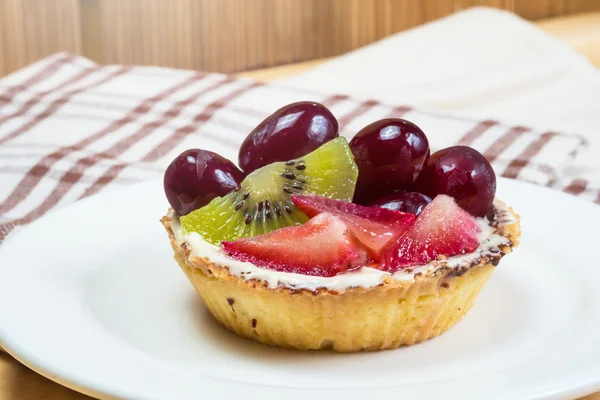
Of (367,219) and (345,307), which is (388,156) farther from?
(345,307)

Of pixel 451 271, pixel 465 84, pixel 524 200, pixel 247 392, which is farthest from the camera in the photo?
pixel 465 84

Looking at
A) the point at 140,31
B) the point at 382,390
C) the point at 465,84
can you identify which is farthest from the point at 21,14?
the point at 382,390

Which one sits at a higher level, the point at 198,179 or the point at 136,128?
the point at 198,179

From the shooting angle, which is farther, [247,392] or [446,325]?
[446,325]

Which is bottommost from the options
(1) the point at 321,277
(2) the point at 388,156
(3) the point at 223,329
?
(3) the point at 223,329

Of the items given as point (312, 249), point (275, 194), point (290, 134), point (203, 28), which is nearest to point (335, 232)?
point (312, 249)

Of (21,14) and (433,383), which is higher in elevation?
(21,14)

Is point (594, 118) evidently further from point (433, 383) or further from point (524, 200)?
point (433, 383)

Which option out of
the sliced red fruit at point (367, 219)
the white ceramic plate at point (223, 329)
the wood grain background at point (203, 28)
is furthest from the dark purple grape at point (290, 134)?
the wood grain background at point (203, 28)
